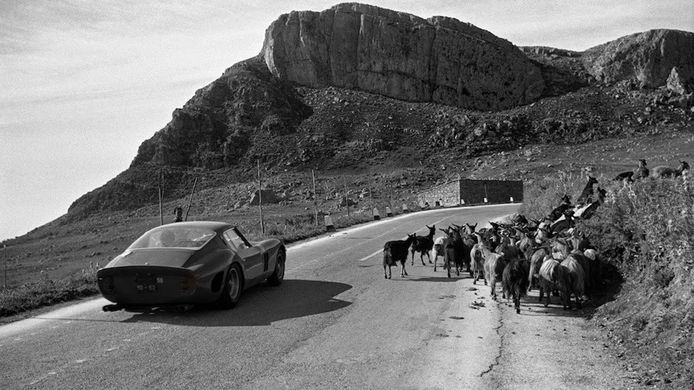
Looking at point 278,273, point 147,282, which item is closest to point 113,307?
point 147,282

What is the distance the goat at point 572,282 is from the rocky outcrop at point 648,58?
5498 inches

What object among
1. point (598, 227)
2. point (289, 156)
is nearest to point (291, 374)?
point (598, 227)

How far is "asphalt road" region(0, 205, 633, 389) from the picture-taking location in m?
6.39

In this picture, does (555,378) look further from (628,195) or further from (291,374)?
(628,195)

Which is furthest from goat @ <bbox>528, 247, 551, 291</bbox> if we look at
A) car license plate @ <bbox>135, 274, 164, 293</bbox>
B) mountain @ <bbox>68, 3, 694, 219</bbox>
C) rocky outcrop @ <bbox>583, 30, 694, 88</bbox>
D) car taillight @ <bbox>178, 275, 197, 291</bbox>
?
rocky outcrop @ <bbox>583, 30, 694, 88</bbox>

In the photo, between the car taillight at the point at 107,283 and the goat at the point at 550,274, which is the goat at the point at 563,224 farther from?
the car taillight at the point at 107,283

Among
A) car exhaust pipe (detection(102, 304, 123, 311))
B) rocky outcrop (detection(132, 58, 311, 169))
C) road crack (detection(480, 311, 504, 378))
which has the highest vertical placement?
rocky outcrop (detection(132, 58, 311, 169))

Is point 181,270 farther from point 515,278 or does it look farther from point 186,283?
point 515,278

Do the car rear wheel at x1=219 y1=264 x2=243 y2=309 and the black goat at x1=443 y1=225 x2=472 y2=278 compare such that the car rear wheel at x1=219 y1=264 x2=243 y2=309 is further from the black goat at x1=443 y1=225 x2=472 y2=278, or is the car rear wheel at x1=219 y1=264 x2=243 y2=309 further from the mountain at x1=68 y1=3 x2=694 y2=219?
the mountain at x1=68 y1=3 x2=694 y2=219

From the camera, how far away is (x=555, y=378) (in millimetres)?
6391

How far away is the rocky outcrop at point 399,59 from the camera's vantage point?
14738 cm

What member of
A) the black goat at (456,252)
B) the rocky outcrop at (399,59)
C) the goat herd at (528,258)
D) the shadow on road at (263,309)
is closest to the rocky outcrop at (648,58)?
the rocky outcrop at (399,59)

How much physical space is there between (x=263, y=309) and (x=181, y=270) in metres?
1.57

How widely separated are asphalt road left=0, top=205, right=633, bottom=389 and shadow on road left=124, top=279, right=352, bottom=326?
0.7 inches
